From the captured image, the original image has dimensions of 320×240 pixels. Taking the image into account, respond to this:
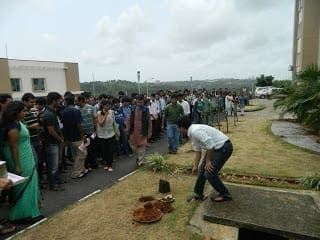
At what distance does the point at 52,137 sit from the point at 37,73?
88.7 ft

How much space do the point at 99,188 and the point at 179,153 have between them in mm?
3229

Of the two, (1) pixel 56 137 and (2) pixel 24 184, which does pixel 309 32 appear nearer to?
(1) pixel 56 137


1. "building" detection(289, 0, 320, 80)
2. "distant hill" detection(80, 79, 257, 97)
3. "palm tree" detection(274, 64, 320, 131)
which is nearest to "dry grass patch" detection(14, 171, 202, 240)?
"palm tree" detection(274, 64, 320, 131)

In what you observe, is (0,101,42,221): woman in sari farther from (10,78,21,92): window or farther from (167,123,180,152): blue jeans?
(10,78,21,92): window

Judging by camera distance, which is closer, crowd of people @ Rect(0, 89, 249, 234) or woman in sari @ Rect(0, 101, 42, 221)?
woman in sari @ Rect(0, 101, 42, 221)

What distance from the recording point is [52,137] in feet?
18.4

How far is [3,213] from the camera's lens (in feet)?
16.0

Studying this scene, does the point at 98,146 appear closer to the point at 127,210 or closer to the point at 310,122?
the point at 127,210

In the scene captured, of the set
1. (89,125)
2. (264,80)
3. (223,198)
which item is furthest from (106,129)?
(264,80)

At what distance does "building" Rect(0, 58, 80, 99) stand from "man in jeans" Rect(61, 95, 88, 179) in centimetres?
2237

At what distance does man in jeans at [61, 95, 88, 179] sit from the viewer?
6.27 metres

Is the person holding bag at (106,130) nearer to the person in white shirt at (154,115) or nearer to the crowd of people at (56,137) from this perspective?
the crowd of people at (56,137)

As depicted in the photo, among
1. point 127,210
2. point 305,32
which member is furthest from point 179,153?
point 305,32

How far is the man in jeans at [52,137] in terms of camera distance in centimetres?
551
